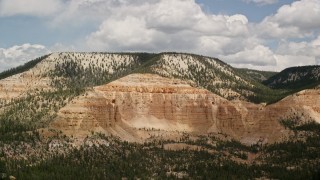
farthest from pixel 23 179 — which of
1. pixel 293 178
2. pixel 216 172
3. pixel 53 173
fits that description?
pixel 293 178

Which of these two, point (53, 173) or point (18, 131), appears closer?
point (53, 173)

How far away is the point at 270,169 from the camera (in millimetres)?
195250

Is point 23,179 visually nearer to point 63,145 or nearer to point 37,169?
point 37,169

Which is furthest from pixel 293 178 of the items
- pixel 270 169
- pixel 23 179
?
pixel 23 179

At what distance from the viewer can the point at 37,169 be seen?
168 metres

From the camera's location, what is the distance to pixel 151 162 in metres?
195

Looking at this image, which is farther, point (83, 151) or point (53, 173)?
point (83, 151)

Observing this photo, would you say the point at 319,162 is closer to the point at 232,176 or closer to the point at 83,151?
the point at 232,176

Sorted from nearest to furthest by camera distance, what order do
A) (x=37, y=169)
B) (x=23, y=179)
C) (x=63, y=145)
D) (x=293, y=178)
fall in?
(x=23, y=179) < (x=37, y=169) < (x=293, y=178) < (x=63, y=145)

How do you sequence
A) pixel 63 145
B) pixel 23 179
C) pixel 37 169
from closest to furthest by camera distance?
pixel 23 179
pixel 37 169
pixel 63 145

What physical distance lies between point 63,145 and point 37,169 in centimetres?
2514

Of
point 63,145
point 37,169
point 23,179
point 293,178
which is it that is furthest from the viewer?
point 63,145

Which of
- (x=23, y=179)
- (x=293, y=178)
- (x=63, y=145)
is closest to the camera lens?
(x=23, y=179)

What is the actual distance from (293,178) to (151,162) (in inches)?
1818
